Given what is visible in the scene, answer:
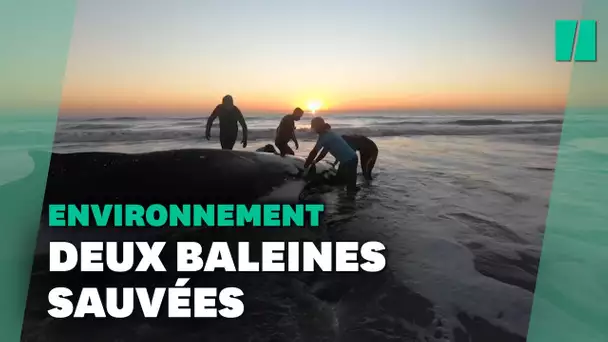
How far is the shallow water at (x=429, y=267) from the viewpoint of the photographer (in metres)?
3.59

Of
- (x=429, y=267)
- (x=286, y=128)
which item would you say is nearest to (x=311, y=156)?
(x=286, y=128)

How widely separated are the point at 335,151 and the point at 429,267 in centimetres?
273

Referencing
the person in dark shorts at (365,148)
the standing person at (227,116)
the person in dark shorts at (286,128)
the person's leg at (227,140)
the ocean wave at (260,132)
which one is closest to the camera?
the person in dark shorts at (286,128)

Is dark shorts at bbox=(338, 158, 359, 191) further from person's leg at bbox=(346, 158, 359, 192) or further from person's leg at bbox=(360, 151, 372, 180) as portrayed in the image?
person's leg at bbox=(360, 151, 372, 180)

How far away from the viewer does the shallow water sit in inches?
141

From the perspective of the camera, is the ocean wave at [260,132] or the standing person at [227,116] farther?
the ocean wave at [260,132]

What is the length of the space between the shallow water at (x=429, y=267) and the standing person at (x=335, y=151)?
357 millimetres

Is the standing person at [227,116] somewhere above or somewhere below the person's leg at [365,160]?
above

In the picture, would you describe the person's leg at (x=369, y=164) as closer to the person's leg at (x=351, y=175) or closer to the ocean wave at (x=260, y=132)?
the person's leg at (x=351, y=175)

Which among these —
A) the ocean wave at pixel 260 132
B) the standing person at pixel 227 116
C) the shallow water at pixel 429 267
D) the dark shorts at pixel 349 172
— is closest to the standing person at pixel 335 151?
the dark shorts at pixel 349 172

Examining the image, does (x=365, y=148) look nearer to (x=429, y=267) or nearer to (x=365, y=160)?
(x=365, y=160)

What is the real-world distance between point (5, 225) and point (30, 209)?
1.16ft

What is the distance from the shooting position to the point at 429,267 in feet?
15.1

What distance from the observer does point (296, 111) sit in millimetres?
7852
